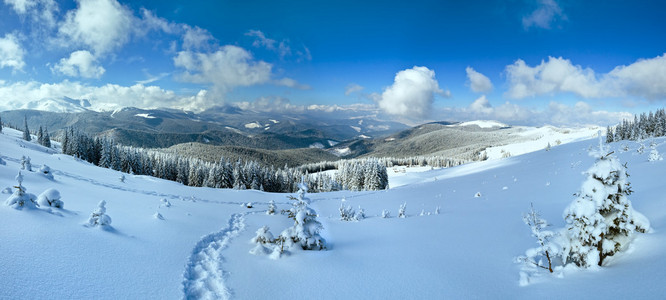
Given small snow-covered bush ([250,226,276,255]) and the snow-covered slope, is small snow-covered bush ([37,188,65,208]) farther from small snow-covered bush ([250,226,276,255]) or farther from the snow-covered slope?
small snow-covered bush ([250,226,276,255])

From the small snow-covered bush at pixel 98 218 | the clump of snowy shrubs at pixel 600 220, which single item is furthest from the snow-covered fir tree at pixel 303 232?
the clump of snowy shrubs at pixel 600 220

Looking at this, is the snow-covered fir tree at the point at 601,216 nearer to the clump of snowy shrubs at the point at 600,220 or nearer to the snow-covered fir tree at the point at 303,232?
Answer: the clump of snowy shrubs at the point at 600,220

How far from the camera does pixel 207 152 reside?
193 m

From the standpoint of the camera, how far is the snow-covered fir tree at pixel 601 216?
18.6 ft

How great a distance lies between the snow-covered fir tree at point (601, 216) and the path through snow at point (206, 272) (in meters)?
7.88

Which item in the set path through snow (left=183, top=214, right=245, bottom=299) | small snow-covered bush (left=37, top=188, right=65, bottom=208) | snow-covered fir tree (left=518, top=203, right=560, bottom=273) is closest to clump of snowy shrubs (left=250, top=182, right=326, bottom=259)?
path through snow (left=183, top=214, right=245, bottom=299)

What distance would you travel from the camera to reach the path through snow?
6.74 metres

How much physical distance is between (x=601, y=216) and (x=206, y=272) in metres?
9.50

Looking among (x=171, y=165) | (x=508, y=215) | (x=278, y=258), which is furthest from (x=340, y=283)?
(x=171, y=165)

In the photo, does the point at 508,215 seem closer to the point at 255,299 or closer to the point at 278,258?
the point at 278,258

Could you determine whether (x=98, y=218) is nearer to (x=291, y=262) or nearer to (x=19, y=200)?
(x=19, y=200)

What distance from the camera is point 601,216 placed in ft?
18.4

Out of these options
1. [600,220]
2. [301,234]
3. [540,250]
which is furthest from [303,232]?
[600,220]

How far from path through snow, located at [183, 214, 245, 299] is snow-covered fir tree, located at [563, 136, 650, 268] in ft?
25.9
